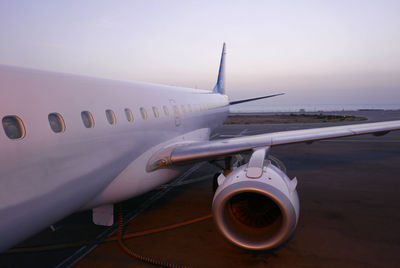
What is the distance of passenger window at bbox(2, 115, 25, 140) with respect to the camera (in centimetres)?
342

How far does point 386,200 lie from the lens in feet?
28.5

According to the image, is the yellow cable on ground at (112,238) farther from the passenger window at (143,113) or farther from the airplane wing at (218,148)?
the passenger window at (143,113)

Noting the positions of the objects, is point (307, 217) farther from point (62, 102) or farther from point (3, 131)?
point (3, 131)

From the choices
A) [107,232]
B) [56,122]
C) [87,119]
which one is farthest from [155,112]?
[56,122]

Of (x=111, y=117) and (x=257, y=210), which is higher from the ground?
(x=111, y=117)

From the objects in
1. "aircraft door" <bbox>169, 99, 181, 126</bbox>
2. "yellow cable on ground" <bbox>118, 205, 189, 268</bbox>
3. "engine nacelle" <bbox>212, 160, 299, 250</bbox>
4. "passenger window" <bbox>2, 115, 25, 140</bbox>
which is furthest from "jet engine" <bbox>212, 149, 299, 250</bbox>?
"aircraft door" <bbox>169, 99, 181, 126</bbox>

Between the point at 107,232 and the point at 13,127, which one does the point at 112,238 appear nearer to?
the point at 107,232

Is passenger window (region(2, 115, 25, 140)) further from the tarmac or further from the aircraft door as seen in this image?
the aircraft door

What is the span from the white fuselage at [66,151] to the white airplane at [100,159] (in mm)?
14

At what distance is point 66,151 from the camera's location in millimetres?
4195

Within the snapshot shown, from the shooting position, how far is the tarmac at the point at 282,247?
547cm

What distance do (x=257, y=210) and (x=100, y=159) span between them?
322 cm

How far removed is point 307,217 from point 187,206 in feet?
10.8

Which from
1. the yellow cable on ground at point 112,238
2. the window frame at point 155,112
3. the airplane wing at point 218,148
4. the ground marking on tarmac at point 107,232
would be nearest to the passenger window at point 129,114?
the airplane wing at point 218,148
